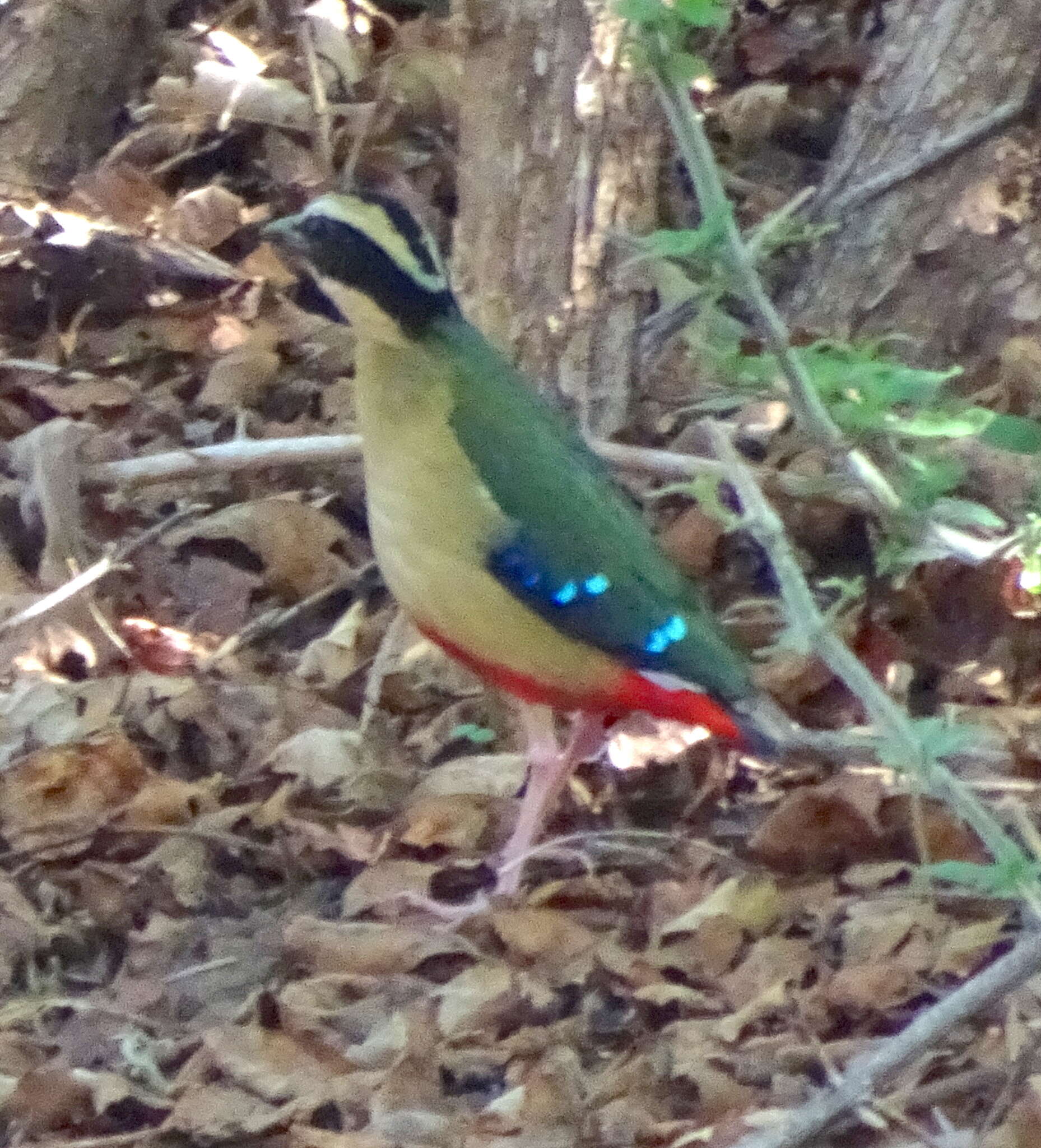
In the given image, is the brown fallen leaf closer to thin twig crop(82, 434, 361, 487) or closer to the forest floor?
the forest floor

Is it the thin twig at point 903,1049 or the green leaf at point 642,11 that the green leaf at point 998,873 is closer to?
the thin twig at point 903,1049

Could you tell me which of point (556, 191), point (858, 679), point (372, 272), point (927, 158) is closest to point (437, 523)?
point (372, 272)

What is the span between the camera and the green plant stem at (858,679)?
2.54m

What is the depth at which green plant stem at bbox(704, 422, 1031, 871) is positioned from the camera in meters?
2.54

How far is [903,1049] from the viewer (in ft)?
8.46

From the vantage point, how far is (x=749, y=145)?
19.6 ft

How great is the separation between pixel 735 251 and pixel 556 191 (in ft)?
4.82

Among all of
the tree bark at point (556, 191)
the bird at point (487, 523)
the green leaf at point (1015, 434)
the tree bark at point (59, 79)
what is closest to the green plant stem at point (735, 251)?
the green leaf at point (1015, 434)

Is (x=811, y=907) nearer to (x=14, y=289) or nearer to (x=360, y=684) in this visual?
(x=360, y=684)

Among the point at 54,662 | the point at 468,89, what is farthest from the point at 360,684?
the point at 468,89

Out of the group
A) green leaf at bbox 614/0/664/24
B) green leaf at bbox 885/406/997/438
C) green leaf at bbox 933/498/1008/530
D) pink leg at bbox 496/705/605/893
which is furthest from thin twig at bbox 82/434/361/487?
green leaf at bbox 614/0/664/24

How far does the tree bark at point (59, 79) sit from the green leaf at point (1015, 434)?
3523 millimetres

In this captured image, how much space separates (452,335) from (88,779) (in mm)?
1249

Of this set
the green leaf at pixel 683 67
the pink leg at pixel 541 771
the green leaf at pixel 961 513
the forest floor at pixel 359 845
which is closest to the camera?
the green leaf at pixel 683 67
